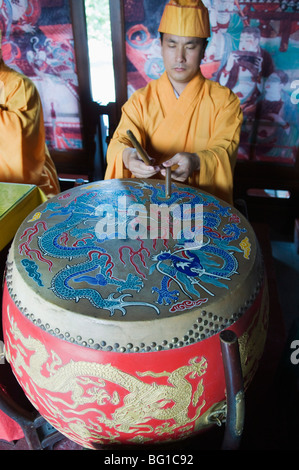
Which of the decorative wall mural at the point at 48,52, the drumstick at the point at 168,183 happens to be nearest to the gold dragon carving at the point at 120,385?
the drumstick at the point at 168,183

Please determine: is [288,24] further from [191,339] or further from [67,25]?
[191,339]

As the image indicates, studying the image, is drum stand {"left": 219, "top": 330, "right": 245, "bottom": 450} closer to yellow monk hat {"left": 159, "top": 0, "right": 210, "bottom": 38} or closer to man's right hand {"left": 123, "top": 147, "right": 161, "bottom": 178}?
man's right hand {"left": 123, "top": 147, "right": 161, "bottom": 178}

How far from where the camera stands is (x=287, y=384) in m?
1.73

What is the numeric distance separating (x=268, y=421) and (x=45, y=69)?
3.02 m

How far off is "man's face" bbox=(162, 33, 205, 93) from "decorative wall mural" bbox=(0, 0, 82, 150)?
1.57 m

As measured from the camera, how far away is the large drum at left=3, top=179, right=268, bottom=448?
3.26 feet

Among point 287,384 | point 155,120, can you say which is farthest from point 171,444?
point 155,120

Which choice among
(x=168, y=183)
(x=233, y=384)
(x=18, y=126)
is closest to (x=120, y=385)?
(x=233, y=384)

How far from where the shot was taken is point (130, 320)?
97 centimetres

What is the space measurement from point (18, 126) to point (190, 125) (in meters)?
0.98

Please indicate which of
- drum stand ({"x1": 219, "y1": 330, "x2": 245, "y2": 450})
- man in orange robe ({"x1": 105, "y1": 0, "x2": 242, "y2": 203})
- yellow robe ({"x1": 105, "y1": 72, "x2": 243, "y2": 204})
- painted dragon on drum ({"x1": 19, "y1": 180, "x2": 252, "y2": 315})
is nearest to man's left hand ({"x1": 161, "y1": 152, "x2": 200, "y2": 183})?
man in orange robe ({"x1": 105, "y1": 0, "x2": 242, "y2": 203})

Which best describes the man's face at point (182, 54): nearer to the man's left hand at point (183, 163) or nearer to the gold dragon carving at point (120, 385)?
the man's left hand at point (183, 163)

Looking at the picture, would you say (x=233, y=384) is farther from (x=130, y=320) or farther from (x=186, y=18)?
(x=186, y=18)

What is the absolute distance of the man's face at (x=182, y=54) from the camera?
1.78 metres
